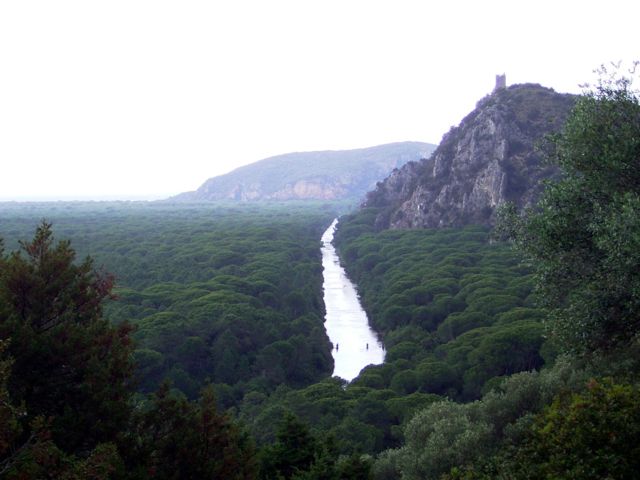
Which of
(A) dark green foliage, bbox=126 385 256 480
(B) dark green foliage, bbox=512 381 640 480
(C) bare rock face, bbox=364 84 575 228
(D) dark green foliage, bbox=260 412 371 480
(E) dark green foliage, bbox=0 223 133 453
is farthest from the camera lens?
(C) bare rock face, bbox=364 84 575 228

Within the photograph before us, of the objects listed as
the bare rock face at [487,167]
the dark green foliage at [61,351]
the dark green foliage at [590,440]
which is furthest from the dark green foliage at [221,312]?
the bare rock face at [487,167]

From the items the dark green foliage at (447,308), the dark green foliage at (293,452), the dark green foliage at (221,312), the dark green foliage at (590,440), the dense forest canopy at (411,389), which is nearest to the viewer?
the dark green foliage at (590,440)

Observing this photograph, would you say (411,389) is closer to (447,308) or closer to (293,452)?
(293,452)

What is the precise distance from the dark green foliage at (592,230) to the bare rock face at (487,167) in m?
70.1

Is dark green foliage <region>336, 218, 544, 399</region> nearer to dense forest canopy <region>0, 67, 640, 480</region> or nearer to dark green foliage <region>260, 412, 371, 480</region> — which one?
dense forest canopy <region>0, 67, 640, 480</region>

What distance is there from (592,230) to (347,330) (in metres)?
43.5

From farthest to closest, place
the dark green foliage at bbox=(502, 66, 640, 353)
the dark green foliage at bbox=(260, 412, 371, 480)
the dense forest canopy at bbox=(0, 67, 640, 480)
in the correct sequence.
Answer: the dark green foliage at bbox=(260, 412, 371, 480) < the dark green foliage at bbox=(502, 66, 640, 353) < the dense forest canopy at bbox=(0, 67, 640, 480)

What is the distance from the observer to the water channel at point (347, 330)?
4634 cm

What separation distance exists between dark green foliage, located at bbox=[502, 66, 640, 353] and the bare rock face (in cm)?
7009

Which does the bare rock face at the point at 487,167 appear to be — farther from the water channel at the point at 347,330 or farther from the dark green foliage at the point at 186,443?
the dark green foliage at the point at 186,443

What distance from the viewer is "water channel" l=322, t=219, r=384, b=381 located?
46.3m

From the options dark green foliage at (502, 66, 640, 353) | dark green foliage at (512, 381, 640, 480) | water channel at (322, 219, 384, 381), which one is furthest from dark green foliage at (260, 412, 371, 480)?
water channel at (322, 219, 384, 381)

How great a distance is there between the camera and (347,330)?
Answer: 5684 centimetres

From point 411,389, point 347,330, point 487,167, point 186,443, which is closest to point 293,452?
point 186,443
